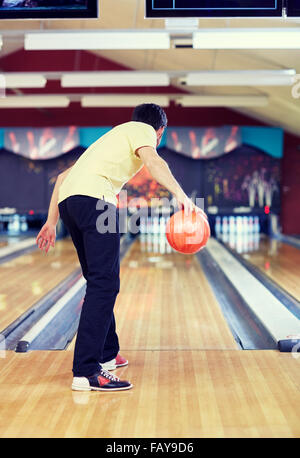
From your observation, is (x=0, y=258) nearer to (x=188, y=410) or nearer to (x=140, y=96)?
(x=140, y=96)

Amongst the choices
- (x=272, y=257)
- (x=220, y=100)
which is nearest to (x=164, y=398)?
(x=272, y=257)

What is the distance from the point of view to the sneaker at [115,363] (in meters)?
2.63

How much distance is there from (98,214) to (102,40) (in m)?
2.57

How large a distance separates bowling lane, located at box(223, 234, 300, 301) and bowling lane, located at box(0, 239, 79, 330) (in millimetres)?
2029

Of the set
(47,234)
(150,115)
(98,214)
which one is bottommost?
(47,234)

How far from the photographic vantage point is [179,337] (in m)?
3.39

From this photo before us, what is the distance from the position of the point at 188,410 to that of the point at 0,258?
5.54m

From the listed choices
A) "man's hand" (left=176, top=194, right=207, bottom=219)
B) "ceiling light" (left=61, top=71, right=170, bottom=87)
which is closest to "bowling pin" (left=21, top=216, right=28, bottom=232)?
"ceiling light" (left=61, top=71, right=170, bottom=87)

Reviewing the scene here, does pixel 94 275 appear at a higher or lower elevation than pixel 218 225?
higher

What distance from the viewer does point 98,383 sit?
2.34 metres

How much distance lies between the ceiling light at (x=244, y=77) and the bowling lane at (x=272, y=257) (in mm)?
1976

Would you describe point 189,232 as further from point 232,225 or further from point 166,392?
point 232,225

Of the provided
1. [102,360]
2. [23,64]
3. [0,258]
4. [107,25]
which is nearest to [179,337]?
[102,360]

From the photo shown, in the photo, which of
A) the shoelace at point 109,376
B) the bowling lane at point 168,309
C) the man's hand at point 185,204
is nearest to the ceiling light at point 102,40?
the bowling lane at point 168,309
